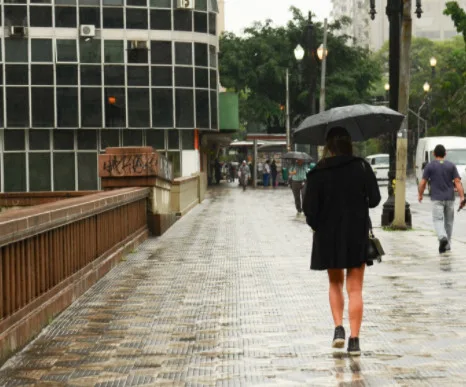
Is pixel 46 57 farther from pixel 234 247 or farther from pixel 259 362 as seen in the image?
pixel 259 362

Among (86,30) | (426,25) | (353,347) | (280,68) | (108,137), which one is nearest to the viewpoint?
(353,347)

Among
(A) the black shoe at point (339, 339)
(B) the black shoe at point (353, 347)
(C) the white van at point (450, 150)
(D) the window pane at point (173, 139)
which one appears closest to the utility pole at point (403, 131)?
(A) the black shoe at point (339, 339)

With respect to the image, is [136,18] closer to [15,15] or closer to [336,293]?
[15,15]

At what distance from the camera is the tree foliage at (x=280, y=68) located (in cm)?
7381

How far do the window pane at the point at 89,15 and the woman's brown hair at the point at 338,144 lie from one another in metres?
47.8

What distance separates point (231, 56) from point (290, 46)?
4.12 meters

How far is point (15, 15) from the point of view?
178ft

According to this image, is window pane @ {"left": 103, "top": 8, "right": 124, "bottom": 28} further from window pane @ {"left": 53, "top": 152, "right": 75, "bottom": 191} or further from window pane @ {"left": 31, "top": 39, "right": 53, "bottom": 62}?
window pane @ {"left": 53, "top": 152, "right": 75, "bottom": 191}

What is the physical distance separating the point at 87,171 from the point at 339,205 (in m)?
49.0

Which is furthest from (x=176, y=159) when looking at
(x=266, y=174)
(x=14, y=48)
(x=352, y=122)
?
(x=352, y=122)

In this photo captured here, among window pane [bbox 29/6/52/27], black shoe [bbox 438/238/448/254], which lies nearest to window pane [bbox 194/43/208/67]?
window pane [bbox 29/6/52/27]

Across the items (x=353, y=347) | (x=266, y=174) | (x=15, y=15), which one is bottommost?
(x=266, y=174)

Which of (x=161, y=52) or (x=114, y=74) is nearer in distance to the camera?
(x=114, y=74)

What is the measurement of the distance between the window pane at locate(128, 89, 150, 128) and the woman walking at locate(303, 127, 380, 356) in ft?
158
